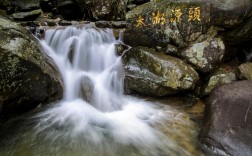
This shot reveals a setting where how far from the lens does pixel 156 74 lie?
582 cm

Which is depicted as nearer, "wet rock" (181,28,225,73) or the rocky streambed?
the rocky streambed

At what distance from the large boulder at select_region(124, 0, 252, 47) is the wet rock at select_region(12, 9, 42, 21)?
163 inches

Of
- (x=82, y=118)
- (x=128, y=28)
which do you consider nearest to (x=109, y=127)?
(x=82, y=118)

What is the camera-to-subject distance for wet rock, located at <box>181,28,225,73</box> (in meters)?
5.93

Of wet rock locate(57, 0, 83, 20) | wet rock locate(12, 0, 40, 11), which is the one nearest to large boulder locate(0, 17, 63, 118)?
wet rock locate(12, 0, 40, 11)

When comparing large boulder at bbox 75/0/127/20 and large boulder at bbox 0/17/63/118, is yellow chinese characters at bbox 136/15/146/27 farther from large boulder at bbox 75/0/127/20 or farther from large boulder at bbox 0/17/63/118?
large boulder at bbox 75/0/127/20

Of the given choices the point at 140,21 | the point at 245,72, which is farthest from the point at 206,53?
the point at 140,21

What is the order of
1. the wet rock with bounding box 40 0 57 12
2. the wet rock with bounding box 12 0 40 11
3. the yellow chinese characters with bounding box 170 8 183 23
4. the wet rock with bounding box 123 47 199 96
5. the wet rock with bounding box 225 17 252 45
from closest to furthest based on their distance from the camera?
the wet rock with bounding box 123 47 199 96 < the yellow chinese characters with bounding box 170 8 183 23 < the wet rock with bounding box 225 17 252 45 < the wet rock with bounding box 12 0 40 11 < the wet rock with bounding box 40 0 57 12

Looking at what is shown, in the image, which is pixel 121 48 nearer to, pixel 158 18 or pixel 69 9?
pixel 158 18

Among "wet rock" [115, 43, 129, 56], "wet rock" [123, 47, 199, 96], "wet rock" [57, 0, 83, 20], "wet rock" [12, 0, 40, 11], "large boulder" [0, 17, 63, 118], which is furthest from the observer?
"wet rock" [57, 0, 83, 20]

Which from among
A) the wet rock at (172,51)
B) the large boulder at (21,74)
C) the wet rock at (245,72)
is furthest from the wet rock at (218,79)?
the large boulder at (21,74)

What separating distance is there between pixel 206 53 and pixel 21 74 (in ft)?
13.2

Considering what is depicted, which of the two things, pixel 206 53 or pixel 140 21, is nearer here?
pixel 206 53

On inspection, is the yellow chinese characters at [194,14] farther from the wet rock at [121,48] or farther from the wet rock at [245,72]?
the wet rock at [121,48]
